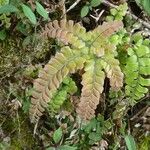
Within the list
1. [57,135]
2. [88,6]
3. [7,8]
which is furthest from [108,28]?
[57,135]

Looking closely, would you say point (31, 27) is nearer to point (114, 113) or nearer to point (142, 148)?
point (114, 113)

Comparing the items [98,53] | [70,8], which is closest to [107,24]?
[98,53]

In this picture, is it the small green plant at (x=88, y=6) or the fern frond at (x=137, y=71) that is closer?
the fern frond at (x=137, y=71)

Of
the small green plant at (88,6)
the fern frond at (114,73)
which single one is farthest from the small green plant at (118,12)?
the fern frond at (114,73)

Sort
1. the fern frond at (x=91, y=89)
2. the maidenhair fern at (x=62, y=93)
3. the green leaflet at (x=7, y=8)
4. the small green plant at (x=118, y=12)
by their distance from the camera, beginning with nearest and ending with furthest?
the fern frond at (x=91, y=89) < the green leaflet at (x=7, y=8) < the maidenhair fern at (x=62, y=93) < the small green plant at (x=118, y=12)

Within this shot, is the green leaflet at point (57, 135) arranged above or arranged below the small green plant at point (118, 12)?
below

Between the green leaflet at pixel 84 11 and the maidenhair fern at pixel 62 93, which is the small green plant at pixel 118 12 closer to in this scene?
the green leaflet at pixel 84 11

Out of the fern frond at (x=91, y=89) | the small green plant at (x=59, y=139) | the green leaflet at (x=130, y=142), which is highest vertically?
the fern frond at (x=91, y=89)
